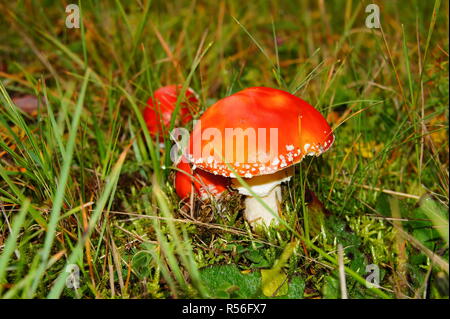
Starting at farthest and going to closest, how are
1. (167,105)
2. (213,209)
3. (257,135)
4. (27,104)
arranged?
(27,104) → (167,105) → (213,209) → (257,135)

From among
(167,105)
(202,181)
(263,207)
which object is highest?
(167,105)

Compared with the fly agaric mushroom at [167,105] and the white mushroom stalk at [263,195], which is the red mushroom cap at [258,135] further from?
the fly agaric mushroom at [167,105]

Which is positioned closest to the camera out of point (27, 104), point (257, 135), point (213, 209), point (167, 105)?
point (257, 135)

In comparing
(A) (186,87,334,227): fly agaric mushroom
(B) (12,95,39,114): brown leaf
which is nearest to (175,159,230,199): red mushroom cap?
(A) (186,87,334,227): fly agaric mushroom

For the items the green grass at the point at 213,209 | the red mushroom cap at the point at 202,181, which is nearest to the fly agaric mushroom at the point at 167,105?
the green grass at the point at 213,209

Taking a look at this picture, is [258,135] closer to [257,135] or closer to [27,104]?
[257,135]

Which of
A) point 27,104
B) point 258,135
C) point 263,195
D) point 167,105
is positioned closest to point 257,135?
point 258,135
